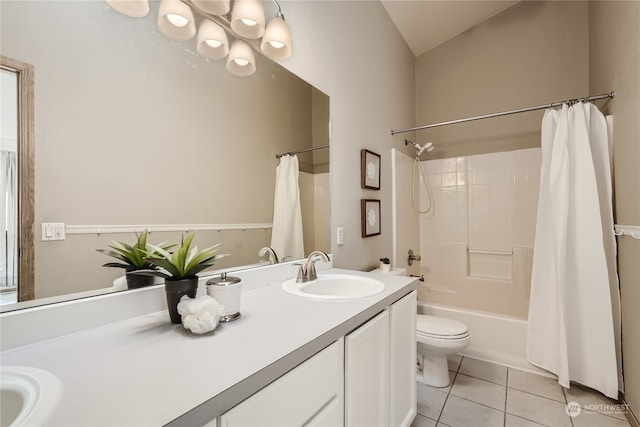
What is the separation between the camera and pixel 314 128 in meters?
1.66

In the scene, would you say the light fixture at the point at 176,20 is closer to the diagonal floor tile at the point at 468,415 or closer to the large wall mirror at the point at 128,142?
the large wall mirror at the point at 128,142

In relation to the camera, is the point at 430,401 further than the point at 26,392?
Yes

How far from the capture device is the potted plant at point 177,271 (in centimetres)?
81

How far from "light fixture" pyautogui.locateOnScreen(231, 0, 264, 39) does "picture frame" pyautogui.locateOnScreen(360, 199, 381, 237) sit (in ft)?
3.93

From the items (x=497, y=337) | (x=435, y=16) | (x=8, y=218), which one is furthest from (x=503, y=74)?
(x=8, y=218)

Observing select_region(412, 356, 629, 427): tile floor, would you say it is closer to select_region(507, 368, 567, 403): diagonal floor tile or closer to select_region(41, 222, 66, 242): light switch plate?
select_region(507, 368, 567, 403): diagonal floor tile

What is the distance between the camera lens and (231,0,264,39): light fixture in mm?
1225

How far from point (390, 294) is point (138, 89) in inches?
44.8

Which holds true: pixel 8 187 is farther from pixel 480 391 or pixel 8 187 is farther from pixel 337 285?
pixel 480 391

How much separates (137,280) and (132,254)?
8 cm

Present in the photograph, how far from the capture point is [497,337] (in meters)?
2.19

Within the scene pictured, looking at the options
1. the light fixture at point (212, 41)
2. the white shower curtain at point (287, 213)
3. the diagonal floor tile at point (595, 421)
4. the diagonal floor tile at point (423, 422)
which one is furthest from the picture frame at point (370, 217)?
the diagonal floor tile at point (595, 421)

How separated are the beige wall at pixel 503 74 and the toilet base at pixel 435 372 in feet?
6.48

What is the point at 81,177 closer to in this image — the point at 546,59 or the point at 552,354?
the point at 552,354
